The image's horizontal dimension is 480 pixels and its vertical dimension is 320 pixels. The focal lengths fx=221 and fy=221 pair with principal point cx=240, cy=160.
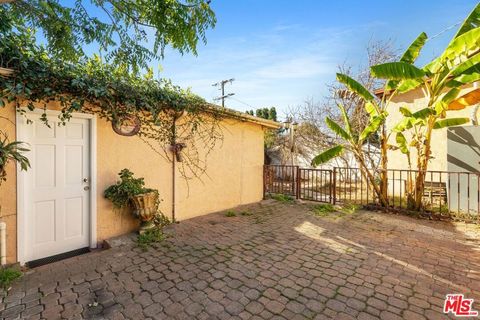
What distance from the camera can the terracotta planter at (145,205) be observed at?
4566 millimetres

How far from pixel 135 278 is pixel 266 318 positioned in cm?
202

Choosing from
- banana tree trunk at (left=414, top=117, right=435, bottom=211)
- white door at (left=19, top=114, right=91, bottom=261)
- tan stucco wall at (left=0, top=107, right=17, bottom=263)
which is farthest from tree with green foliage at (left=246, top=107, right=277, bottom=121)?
tan stucco wall at (left=0, top=107, right=17, bottom=263)

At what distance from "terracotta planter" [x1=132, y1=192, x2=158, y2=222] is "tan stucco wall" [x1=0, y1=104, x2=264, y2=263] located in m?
0.51

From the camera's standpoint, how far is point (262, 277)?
10.8ft

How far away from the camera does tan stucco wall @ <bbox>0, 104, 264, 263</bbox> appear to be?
139 inches

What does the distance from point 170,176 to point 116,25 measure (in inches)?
138

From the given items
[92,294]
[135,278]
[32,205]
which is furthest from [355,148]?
[32,205]

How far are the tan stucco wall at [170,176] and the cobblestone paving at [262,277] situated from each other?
71 cm

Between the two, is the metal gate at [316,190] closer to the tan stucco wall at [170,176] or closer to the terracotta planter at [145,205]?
the tan stucco wall at [170,176]

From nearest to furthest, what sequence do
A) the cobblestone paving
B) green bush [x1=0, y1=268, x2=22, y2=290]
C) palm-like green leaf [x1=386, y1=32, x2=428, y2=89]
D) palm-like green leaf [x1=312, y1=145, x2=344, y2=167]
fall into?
the cobblestone paving → green bush [x1=0, y1=268, x2=22, y2=290] → palm-like green leaf [x1=386, y1=32, x2=428, y2=89] → palm-like green leaf [x1=312, y1=145, x2=344, y2=167]

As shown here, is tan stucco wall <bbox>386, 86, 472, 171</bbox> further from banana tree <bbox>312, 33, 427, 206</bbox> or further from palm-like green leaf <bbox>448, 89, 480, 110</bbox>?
banana tree <bbox>312, 33, 427, 206</bbox>

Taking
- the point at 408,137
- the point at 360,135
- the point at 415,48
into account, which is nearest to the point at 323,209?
the point at 360,135

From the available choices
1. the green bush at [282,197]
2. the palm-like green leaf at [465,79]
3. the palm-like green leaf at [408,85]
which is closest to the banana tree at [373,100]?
the palm-like green leaf at [408,85]

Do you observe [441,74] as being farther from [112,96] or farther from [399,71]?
[112,96]
